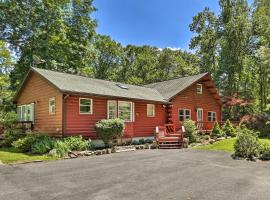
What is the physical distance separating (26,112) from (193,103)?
13.9 m

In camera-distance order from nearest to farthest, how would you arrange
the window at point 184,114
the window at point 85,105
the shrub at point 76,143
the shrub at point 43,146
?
the shrub at point 43,146
the shrub at point 76,143
the window at point 85,105
the window at point 184,114

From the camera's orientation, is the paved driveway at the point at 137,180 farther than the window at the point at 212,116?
No

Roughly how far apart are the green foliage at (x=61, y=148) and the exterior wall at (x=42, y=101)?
175 cm

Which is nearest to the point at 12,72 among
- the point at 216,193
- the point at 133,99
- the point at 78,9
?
the point at 78,9

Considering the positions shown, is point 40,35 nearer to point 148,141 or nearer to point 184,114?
point 184,114

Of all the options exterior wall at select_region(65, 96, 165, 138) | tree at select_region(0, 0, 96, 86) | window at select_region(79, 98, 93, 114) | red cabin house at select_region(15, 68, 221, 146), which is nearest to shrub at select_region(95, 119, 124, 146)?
exterior wall at select_region(65, 96, 165, 138)

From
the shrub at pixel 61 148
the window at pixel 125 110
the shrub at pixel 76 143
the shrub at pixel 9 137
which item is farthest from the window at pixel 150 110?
the shrub at pixel 9 137

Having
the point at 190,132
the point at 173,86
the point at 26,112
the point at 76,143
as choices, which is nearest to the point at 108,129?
the point at 76,143

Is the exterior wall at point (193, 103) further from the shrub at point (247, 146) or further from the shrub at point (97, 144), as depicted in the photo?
the shrub at point (247, 146)

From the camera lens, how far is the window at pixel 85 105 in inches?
668

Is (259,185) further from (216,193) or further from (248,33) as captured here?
(248,33)

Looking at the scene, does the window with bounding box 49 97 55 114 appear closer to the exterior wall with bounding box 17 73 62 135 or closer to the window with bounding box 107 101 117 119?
the exterior wall with bounding box 17 73 62 135

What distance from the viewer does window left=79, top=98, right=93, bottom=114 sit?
16972 mm

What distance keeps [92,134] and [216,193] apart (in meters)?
11.2
